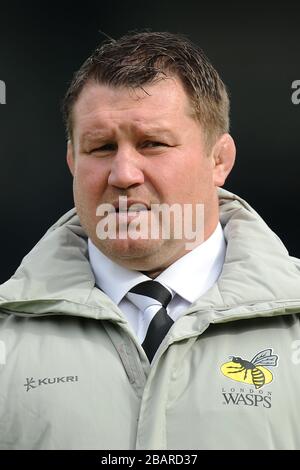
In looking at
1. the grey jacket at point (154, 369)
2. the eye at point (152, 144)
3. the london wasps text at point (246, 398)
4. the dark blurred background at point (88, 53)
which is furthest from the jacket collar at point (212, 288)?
the dark blurred background at point (88, 53)

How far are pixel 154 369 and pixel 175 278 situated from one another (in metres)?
0.25

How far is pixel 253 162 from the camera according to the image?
2.86 m

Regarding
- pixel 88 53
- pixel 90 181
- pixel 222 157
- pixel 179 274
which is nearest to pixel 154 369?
pixel 179 274

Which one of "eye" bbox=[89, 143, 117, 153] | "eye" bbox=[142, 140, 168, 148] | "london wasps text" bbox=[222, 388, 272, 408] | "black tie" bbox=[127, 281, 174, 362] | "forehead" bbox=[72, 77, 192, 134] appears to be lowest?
"london wasps text" bbox=[222, 388, 272, 408]

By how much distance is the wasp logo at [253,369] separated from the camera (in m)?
1.61

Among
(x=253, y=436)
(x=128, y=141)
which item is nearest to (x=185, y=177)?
(x=128, y=141)

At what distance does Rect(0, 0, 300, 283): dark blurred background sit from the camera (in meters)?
2.81

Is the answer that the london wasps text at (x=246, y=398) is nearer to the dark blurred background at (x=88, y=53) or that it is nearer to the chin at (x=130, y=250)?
the chin at (x=130, y=250)

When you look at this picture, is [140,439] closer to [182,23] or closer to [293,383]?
[293,383]

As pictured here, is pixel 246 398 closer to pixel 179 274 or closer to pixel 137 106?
pixel 179 274

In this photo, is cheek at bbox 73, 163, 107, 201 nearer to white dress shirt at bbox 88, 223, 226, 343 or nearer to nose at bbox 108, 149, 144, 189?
nose at bbox 108, 149, 144, 189

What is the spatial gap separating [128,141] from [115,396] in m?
0.45

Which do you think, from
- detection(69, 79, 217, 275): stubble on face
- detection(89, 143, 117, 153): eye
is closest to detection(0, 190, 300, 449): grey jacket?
detection(69, 79, 217, 275): stubble on face

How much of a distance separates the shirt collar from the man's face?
0.07ft
